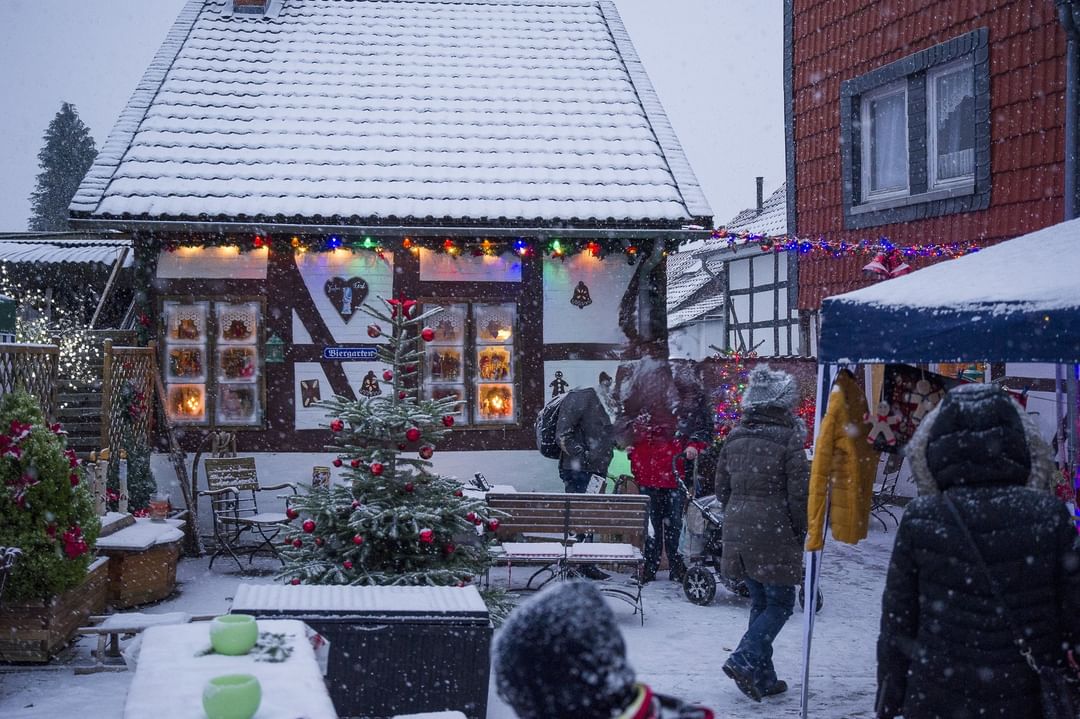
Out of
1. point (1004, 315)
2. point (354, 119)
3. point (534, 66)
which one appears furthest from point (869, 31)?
point (1004, 315)

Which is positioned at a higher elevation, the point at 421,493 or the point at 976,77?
the point at 976,77

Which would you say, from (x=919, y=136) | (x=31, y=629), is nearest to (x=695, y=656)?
(x=31, y=629)

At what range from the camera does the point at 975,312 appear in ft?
16.0

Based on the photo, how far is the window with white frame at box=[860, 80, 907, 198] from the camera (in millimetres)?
11242

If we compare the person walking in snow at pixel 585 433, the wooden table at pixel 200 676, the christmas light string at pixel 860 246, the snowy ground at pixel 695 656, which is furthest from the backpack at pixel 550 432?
the wooden table at pixel 200 676

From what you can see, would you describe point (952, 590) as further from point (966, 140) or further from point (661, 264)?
point (661, 264)

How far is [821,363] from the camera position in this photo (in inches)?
220

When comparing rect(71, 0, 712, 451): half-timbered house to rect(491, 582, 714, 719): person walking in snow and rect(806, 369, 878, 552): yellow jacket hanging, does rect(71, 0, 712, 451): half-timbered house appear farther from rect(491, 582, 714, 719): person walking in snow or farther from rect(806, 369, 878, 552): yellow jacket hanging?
rect(491, 582, 714, 719): person walking in snow

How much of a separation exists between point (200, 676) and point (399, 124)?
11.3 meters

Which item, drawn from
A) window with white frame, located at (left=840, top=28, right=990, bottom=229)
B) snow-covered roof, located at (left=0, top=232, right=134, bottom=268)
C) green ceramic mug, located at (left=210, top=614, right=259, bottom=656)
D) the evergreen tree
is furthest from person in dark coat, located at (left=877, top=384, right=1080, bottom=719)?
the evergreen tree

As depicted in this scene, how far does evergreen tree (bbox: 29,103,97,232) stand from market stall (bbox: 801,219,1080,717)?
158 ft

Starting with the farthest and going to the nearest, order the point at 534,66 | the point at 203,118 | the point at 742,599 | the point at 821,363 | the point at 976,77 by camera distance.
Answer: the point at 534,66
the point at 203,118
the point at 976,77
the point at 742,599
the point at 821,363

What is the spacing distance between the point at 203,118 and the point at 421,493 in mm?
8287

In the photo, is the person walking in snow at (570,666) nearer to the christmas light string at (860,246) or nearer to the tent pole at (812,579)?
the tent pole at (812,579)
